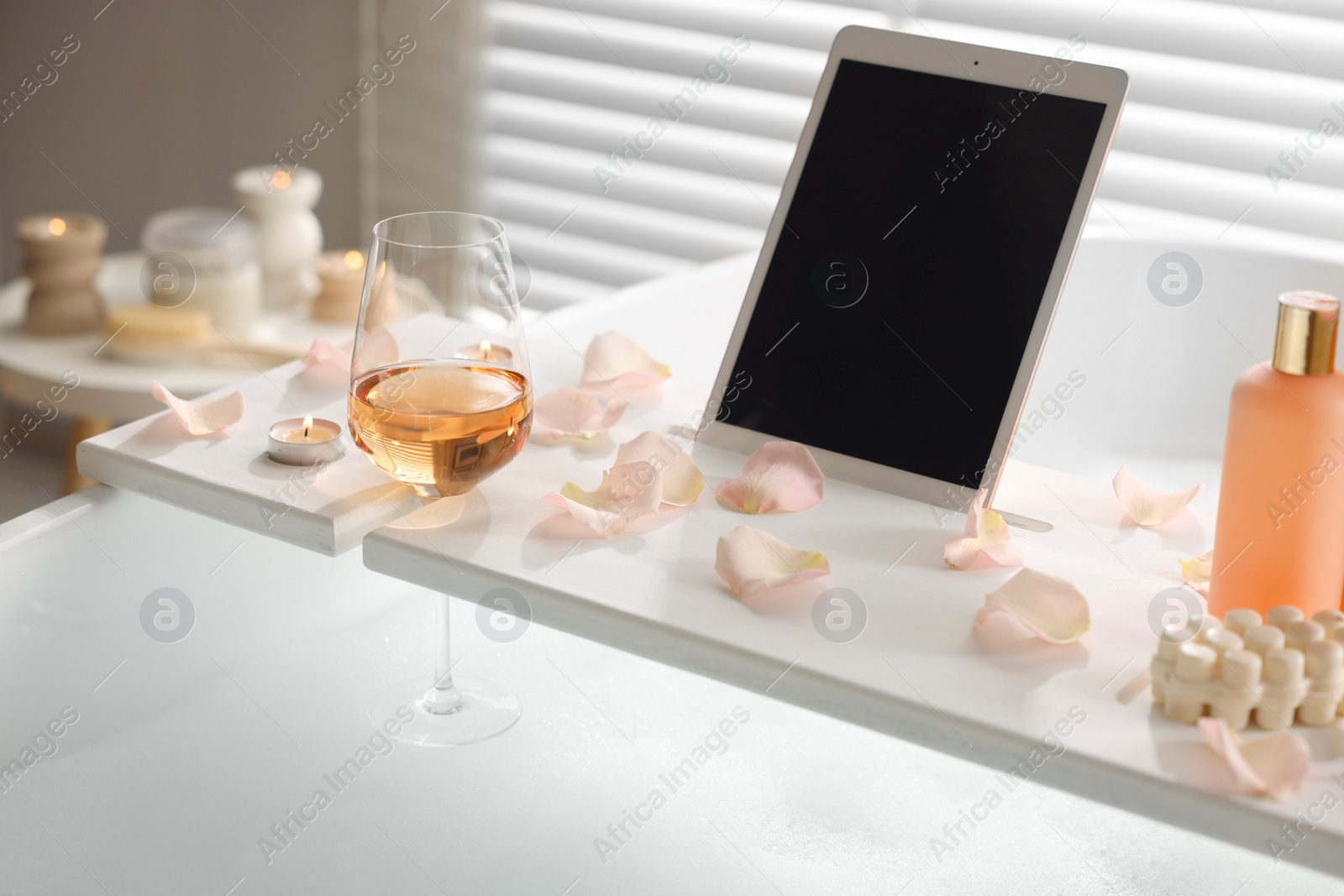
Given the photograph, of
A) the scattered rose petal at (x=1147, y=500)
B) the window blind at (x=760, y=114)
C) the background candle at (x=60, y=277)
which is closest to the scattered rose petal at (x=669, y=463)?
the scattered rose petal at (x=1147, y=500)

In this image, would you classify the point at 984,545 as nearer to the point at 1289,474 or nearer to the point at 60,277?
the point at 1289,474

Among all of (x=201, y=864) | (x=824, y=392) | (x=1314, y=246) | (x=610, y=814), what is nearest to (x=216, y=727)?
(x=201, y=864)

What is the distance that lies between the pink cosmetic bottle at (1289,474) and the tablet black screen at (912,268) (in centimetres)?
19

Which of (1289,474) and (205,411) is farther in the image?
(205,411)

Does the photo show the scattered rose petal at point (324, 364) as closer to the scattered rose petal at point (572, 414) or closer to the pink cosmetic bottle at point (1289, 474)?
the scattered rose petal at point (572, 414)

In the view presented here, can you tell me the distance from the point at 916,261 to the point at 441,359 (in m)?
0.34

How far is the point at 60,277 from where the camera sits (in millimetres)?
1811

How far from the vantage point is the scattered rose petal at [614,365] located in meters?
0.95

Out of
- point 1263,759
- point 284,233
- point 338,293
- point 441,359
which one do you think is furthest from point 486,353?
point 284,233

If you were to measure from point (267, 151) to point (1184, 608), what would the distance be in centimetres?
239

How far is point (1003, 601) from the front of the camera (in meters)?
0.63

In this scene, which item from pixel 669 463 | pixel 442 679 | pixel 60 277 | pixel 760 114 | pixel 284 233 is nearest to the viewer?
pixel 669 463

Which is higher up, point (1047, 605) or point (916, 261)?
point (916, 261)

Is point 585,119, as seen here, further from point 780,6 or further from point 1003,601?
point 1003,601
